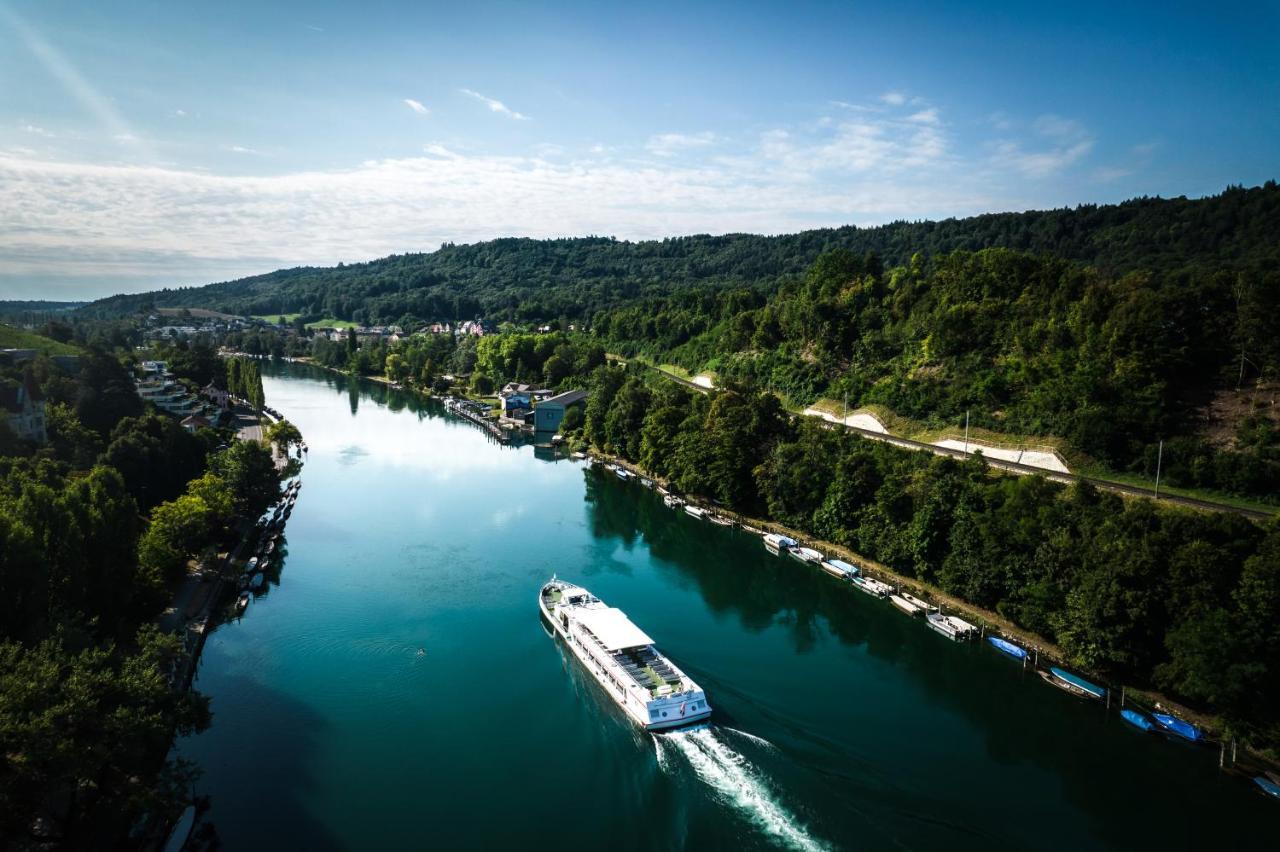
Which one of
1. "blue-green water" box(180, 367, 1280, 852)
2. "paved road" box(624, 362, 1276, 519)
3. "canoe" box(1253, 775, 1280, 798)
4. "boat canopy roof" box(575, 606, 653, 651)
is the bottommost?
"blue-green water" box(180, 367, 1280, 852)

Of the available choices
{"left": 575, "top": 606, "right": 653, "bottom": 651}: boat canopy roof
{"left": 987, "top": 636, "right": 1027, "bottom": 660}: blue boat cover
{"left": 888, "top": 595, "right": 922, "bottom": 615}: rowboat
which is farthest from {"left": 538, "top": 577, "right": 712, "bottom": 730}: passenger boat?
{"left": 987, "top": 636, "right": 1027, "bottom": 660}: blue boat cover

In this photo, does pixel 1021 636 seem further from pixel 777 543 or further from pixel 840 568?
pixel 777 543

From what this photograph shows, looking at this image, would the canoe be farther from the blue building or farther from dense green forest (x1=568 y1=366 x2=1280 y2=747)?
the blue building

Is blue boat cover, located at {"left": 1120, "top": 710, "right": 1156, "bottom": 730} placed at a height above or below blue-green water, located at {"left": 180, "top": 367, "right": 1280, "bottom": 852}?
above

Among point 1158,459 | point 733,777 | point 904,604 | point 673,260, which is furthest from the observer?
point 673,260

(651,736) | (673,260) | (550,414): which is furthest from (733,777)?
(673,260)

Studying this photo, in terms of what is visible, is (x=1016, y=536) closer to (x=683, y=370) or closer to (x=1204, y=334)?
(x=1204, y=334)

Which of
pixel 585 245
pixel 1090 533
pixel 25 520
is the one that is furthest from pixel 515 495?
pixel 585 245
